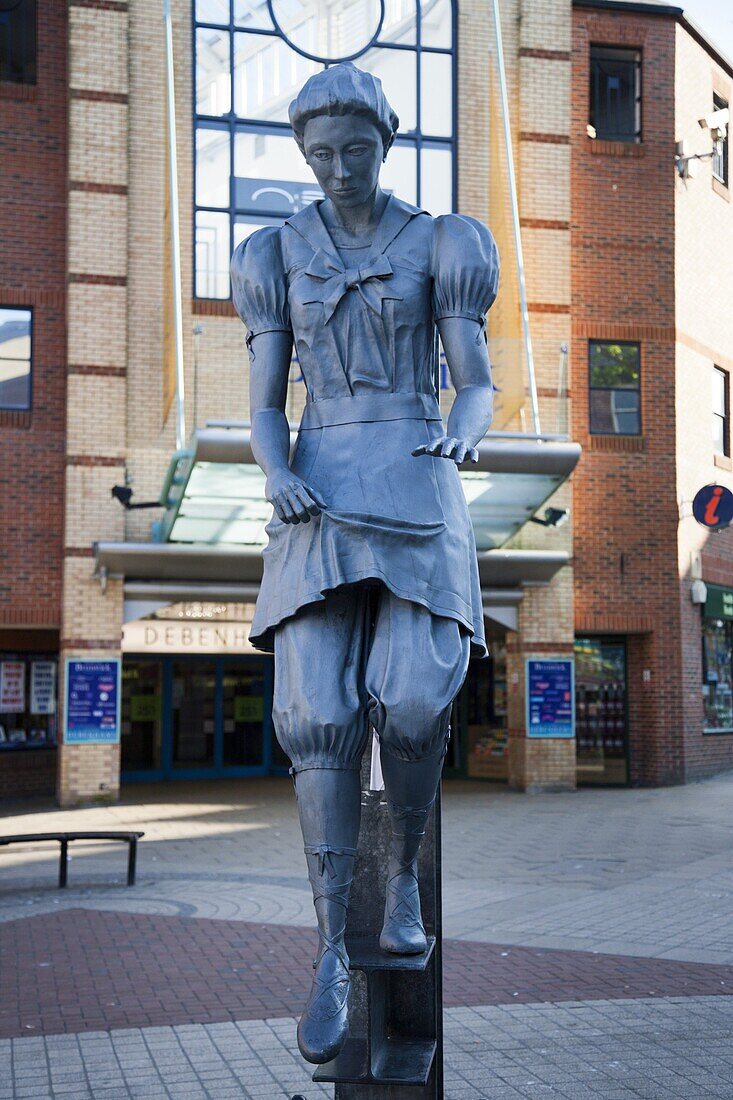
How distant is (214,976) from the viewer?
24.0ft

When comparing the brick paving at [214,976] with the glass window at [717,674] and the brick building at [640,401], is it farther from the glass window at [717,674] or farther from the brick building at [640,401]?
the glass window at [717,674]

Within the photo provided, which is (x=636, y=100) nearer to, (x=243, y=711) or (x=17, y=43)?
(x=17, y=43)

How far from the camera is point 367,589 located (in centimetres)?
323

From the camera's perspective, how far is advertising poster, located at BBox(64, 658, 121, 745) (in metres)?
18.0

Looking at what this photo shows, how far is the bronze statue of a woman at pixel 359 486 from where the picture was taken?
3.08m

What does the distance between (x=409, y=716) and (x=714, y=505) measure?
18.2m

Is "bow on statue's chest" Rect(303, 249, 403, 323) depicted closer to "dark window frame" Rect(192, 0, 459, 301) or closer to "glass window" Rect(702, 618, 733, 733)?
"dark window frame" Rect(192, 0, 459, 301)

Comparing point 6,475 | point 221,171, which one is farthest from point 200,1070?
point 221,171

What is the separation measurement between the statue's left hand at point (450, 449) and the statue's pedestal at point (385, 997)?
1034 mm

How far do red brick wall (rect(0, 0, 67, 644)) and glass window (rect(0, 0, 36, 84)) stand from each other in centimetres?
21

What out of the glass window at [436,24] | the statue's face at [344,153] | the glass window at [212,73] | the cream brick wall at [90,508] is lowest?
the statue's face at [344,153]

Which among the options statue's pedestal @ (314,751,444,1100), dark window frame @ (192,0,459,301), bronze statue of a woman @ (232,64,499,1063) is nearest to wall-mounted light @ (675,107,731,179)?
dark window frame @ (192,0,459,301)

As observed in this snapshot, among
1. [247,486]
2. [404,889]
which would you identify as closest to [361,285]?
[404,889]

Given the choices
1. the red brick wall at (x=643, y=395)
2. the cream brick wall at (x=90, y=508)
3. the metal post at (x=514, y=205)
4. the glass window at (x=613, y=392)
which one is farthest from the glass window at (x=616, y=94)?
the cream brick wall at (x=90, y=508)
